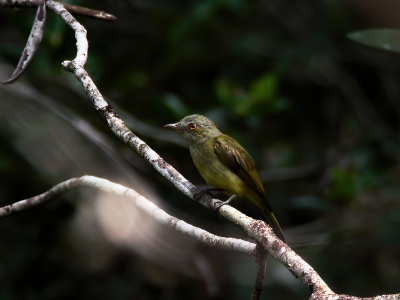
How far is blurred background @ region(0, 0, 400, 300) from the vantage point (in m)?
4.61

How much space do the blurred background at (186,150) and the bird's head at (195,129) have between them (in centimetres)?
75

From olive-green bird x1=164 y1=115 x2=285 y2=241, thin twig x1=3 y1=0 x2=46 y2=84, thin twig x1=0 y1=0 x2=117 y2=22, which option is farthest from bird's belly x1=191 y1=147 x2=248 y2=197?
thin twig x1=3 y1=0 x2=46 y2=84

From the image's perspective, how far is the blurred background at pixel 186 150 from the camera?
4.61 metres

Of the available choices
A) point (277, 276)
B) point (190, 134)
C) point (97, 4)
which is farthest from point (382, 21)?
point (97, 4)

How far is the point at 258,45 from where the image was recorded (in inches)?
260

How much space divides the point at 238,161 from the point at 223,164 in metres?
0.13

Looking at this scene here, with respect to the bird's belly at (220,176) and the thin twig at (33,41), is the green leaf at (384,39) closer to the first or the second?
the bird's belly at (220,176)

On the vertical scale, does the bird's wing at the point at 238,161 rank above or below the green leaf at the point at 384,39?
below

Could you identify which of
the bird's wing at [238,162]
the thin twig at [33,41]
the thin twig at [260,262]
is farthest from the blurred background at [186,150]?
the thin twig at [260,262]

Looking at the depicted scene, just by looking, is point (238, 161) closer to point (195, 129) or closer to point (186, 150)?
point (195, 129)

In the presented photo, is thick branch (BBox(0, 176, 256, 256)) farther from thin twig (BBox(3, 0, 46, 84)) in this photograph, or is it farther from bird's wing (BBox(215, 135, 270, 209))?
bird's wing (BBox(215, 135, 270, 209))

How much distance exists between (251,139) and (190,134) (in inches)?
75.0

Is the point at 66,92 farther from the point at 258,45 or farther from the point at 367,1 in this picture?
the point at 367,1

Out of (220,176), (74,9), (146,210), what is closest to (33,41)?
(74,9)
